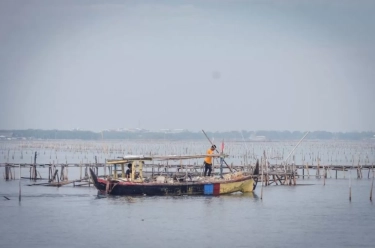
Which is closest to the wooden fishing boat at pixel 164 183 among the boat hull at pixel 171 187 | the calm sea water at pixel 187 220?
the boat hull at pixel 171 187

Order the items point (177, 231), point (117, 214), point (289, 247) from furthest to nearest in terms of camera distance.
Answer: point (117, 214) < point (177, 231) < point (289, 247)

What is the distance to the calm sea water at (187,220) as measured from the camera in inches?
1067

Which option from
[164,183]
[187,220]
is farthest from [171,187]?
[187,220]

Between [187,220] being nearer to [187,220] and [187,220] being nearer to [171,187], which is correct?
[187,220]

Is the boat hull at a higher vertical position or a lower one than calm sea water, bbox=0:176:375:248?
higher

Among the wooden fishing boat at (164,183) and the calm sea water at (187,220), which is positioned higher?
the wooden fishing boat at (164,183)

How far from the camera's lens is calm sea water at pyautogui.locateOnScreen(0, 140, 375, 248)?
27094 millimetres

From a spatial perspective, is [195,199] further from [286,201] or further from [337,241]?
[337,241]

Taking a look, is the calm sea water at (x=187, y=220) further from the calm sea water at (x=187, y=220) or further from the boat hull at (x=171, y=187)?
the boat hull at (x=171, y=187)

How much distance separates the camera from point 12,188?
1758 inches

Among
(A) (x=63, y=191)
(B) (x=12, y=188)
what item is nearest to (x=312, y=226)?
(A) (x=63, y=191)

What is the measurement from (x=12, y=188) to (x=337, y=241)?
76.7 ft

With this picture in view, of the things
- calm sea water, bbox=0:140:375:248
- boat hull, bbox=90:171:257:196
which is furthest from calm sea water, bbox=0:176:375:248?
boat hull, bbox=90:171:257:196

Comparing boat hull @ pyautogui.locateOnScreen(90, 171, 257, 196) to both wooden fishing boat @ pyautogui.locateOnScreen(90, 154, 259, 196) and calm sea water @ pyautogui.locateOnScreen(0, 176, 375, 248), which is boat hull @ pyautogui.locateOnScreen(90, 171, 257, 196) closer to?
wooden fishing boat @ pyautogui.locateOnScreen(90, 154, 259, 196)
